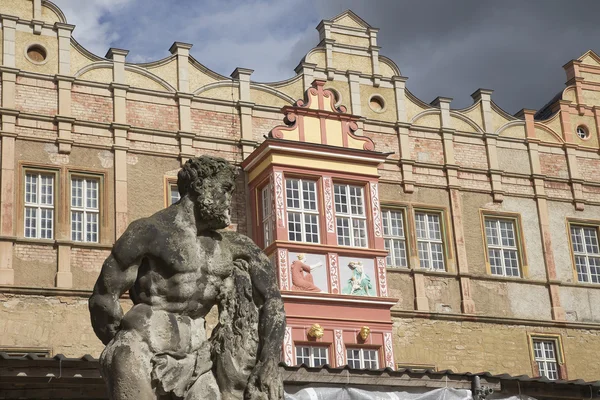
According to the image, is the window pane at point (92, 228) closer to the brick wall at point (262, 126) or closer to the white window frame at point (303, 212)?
the white window frame at point (303, 212)

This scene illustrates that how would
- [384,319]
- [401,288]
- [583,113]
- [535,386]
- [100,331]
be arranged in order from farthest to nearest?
[583,113] → [401,288] → [384,319] → [535,386] → [100,331]

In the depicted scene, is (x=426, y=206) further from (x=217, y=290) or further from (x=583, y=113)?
(x=217, y=290)

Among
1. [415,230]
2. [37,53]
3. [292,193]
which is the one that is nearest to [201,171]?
[292,193]

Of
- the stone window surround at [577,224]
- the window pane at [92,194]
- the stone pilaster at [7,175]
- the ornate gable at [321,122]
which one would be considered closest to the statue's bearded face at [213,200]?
the stone pilaster at [7,175]

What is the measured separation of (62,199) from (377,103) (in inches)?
328

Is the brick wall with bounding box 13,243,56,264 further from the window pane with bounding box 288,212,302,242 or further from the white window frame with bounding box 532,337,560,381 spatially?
the white window frame with bounding box 532,337,560,381

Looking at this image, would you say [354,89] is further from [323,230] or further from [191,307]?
[191,307]

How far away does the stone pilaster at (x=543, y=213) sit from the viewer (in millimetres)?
26047

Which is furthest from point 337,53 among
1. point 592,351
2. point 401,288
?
point 592,351

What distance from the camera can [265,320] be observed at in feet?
20.6

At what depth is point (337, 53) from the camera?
1040 inches

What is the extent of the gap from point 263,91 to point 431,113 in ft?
14.8

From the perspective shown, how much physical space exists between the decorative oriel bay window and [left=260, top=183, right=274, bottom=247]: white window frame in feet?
0.07

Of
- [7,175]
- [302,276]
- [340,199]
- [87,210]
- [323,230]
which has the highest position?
[7,175]
